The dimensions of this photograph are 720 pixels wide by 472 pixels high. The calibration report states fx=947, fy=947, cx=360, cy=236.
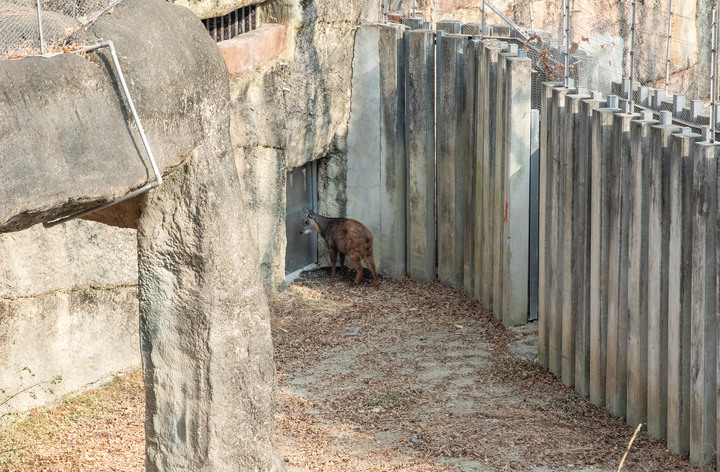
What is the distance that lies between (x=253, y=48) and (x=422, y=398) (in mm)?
4183

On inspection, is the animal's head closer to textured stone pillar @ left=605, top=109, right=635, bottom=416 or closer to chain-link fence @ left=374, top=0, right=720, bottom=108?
chain-link fence @ left=374, top=0, right=720, bottom=108

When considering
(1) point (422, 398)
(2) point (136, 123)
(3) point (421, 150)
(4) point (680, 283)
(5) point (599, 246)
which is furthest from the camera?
(3) point (421, 150)

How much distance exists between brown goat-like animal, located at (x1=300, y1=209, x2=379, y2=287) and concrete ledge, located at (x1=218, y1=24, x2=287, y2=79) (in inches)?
90.3

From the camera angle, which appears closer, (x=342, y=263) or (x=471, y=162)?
(x=471, y=162)

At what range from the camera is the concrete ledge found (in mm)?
9680

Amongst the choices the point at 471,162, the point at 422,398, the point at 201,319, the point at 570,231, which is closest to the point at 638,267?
the point at 570,231

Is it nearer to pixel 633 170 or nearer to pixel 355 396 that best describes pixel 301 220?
pixel 355 396

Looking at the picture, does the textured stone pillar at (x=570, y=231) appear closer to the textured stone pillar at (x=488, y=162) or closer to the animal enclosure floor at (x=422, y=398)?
the animal enclosure floor at (x=422, y=398)

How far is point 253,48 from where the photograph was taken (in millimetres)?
9977

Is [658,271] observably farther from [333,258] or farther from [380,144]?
[333,258]

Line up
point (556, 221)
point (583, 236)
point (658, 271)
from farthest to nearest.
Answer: point (556, 221) → point (583, 236) → point (658, 271)

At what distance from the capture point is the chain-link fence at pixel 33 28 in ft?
13.6

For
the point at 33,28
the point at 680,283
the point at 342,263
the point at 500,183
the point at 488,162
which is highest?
the point at 33,28

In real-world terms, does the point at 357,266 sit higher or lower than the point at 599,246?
lower
